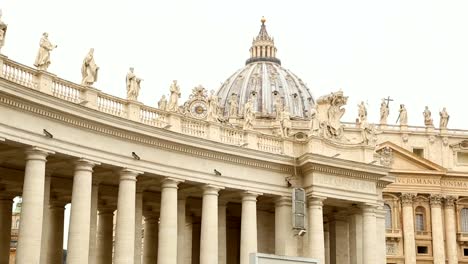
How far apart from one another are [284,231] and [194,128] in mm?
8582

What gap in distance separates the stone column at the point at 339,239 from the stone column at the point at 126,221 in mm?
17231

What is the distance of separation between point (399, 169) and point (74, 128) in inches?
2780

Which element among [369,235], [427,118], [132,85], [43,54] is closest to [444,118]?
[427,118]

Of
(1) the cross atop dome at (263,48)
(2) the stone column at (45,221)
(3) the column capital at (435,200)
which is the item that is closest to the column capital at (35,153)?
(2) the stone column at (45,221)

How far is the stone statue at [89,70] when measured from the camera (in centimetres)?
4334

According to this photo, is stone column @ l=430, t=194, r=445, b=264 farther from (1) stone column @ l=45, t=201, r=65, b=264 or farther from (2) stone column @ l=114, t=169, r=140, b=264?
(2) stone column @ l=114, t=169, r=140, b=264

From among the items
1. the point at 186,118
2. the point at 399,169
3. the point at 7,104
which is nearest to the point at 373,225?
the point at 186,118

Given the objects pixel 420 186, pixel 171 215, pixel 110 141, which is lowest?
pixel 171 215

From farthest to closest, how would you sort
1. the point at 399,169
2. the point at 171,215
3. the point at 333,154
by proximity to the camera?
1. the point at 399,169
2. the point at 333,154
3. the point at 171,215

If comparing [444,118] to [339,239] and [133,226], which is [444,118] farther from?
[133,226]

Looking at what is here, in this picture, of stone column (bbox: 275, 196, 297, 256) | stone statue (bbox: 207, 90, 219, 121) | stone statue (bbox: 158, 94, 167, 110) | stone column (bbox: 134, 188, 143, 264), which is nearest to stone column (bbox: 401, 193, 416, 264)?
stone column (bbox: 275, 196, 297, 256)

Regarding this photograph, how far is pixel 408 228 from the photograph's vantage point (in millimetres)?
104875

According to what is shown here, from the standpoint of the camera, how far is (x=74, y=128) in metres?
41.3

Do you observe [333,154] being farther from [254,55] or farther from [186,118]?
[254,55]
